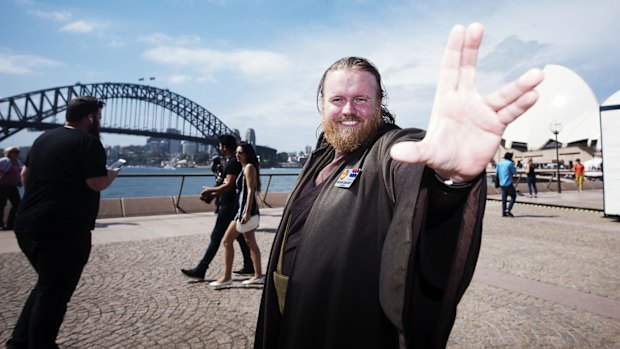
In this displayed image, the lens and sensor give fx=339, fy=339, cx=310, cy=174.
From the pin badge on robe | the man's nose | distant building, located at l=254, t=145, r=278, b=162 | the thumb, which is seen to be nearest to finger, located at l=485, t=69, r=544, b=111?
the thumb

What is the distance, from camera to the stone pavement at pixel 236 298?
270cm

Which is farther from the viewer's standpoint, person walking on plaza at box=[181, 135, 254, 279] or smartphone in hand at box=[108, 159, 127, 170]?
person walking on plaza at box=[181, 135, 254, 279]

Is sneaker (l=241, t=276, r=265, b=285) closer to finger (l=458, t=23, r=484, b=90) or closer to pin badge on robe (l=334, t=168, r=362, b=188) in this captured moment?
pin badge on robe (l=334, t=168, r=362, b=188)

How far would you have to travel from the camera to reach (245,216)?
3.94 meters

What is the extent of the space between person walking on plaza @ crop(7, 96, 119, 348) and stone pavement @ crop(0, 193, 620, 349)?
2.03 feet

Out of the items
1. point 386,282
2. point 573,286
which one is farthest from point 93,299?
point 573,286

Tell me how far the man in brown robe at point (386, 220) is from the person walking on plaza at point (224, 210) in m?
2.76

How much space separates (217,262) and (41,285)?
2.93m

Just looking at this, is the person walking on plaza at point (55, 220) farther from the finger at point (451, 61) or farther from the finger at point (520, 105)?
the finger at point (520, 105)

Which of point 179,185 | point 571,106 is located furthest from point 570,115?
point 179,185

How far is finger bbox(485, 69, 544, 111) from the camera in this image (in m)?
0.91

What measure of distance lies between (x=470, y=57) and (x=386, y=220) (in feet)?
1.88

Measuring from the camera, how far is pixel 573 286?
386cm

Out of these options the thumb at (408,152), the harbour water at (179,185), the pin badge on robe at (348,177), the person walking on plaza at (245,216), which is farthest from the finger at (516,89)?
the person walking on plaza at (245,216)
